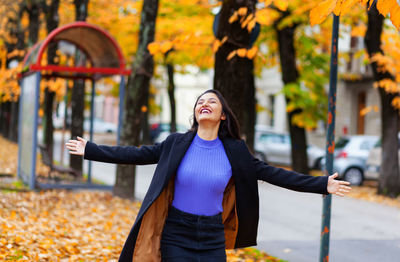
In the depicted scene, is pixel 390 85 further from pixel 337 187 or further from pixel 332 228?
pixel 337 187

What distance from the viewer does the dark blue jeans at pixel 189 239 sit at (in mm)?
3926

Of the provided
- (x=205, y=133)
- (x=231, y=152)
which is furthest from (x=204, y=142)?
(x=231, y=152)

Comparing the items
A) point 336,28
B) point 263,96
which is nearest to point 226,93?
point 336,28

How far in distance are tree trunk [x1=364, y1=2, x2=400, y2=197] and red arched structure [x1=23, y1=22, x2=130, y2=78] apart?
639cm

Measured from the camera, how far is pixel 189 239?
392 cm

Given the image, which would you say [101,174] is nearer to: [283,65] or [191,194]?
[283,65]

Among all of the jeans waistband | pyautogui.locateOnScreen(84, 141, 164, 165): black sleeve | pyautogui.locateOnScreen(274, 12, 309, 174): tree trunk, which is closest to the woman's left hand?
the jeans waistband

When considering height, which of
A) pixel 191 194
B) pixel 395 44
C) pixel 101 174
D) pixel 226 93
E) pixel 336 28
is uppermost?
pixel 395 44

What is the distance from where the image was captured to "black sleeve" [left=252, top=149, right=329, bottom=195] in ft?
13.6

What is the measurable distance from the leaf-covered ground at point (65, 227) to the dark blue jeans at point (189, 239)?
2476mm

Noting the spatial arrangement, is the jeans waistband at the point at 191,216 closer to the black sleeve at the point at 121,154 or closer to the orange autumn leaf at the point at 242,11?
the black sleeve at the point at 121,154

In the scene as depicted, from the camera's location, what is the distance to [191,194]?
13.1 feet

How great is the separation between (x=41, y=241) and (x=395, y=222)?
7.26m

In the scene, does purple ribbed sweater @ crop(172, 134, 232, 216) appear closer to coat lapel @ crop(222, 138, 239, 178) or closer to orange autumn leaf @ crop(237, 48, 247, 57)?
coat lapel @ crop(222, 138, 239, 178)
